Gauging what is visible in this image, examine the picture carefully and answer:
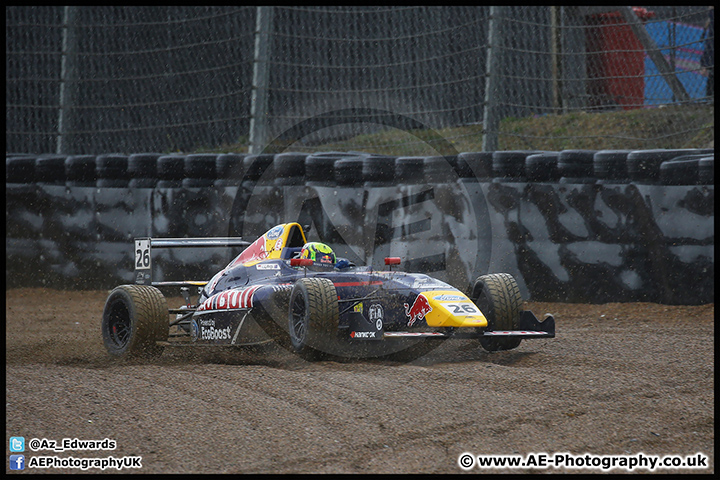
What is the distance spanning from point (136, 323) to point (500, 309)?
247 cm

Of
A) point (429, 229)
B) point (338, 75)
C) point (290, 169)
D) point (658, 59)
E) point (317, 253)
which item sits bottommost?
point (317, 253)

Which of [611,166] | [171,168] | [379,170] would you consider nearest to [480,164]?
[379,170]

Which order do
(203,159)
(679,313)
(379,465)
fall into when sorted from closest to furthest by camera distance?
(379,465) → (679,313) → (203,159)

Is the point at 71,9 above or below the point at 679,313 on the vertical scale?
above

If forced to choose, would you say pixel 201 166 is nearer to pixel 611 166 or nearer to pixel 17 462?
pixel 611 166

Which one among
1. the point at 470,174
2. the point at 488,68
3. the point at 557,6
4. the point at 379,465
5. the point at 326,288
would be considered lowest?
the point at 379,465

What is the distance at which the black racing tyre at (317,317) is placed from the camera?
489 centimetres

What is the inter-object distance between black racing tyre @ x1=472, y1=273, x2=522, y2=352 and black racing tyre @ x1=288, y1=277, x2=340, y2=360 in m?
0.98

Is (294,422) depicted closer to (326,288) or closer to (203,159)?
(326,288)

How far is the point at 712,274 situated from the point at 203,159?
16.6ft

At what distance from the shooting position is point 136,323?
5.67m

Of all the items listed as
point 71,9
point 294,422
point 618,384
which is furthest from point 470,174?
point 71,9

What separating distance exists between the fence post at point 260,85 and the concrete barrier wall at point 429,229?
0.69m

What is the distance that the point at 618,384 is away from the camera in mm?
4230
